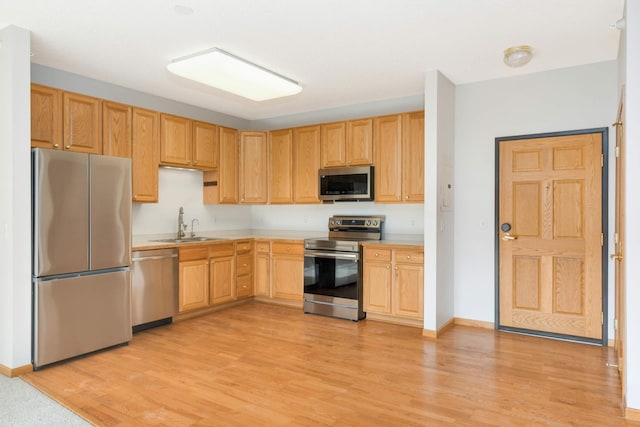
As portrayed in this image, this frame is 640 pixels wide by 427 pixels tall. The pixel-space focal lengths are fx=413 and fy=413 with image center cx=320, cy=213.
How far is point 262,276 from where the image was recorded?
549 centimetres

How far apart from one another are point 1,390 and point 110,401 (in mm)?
844

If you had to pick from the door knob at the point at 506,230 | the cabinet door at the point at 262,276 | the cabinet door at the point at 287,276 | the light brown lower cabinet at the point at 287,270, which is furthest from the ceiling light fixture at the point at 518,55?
the cabinet door at the point at 262,276

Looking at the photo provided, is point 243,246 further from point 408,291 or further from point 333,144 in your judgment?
point 408,291

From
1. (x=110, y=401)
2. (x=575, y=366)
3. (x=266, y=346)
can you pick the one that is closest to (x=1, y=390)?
(x=110, y=401)

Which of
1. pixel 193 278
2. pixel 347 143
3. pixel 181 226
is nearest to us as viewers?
pixel 193 278

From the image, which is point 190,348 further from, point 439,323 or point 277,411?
point 439,323

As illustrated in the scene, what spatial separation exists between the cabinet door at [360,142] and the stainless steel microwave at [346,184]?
0.40ft

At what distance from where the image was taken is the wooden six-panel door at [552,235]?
386cm

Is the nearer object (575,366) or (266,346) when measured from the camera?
(575,366)

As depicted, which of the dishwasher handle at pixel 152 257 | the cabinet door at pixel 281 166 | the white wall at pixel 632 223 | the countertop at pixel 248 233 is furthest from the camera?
the cabinet door at pixel 281 166

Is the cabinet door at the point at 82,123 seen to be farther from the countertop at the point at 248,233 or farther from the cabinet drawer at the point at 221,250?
the cabinet drawer at the point at 221,250

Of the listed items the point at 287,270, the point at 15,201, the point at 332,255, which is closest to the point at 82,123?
the point at 15,201

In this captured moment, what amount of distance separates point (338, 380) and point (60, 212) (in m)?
2.55

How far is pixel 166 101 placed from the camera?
5023mm
